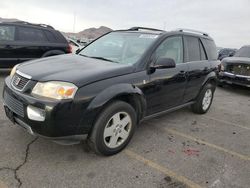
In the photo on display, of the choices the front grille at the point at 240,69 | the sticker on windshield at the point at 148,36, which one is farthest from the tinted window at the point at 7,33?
the front grille at the point at 240,69

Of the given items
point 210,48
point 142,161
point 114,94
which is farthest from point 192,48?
point 142,161

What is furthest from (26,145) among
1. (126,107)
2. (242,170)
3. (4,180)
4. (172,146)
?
(242,170)

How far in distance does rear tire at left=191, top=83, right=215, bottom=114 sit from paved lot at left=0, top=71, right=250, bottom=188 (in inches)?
34.6

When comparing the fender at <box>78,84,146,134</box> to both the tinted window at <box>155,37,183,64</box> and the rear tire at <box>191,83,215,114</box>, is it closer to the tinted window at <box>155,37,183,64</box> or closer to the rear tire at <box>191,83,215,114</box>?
the tinted window at <box>155,37,183,64</box>

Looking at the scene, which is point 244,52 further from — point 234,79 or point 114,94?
point 114,94

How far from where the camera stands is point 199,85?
5238 mm

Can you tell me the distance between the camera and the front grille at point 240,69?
866 centimetres

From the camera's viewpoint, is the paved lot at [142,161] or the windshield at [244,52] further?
the windshield at [244,52]

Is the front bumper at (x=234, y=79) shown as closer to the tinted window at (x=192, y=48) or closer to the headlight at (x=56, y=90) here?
the tinted window at (x=192, y=48)

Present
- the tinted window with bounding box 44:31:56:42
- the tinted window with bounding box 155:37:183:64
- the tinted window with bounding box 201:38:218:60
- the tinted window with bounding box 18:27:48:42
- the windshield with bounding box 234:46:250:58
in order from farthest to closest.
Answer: the windshield with bounding box 234:46:250:58, the tinted window with bounding box 44:31:56:42, the tinted window with bounding box 18:27:48:42, the tinted window with bounding box 201:38:218:60, the tinted window with bounding box 155:37:183:64

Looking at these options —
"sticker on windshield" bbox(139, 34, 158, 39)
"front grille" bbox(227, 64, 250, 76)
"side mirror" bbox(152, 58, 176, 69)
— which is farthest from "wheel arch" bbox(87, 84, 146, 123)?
"front grille" bbox(227, 64, 250, 76)

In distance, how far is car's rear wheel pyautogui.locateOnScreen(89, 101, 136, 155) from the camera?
124 inches

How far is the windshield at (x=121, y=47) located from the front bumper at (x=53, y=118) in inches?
49.6

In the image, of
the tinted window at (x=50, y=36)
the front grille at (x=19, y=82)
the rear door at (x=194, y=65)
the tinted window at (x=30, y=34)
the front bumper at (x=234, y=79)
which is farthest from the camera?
the front bumper at (x=234, y=79)
